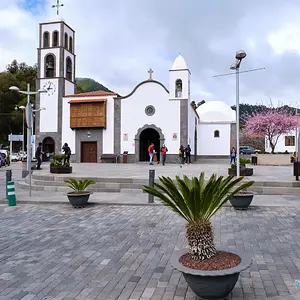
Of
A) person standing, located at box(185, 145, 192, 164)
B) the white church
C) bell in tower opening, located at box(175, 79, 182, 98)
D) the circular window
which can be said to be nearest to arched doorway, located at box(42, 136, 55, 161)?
the white church

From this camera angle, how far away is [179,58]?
33.7m

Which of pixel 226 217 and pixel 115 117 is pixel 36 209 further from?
pixel 115 117

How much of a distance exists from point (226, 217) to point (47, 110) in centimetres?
2963

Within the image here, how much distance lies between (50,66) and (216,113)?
64.3 feet

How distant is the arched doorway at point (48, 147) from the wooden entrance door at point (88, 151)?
10.9 feet

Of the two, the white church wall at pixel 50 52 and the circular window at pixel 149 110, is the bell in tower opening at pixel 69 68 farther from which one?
the circular window at pixel 149 110

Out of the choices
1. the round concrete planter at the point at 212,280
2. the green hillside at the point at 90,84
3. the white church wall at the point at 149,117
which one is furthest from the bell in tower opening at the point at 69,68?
the green hillside at the point at 90,84

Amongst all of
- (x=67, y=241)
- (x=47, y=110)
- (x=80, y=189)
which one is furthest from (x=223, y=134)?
(x=67, y=241)

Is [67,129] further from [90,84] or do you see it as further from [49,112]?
[90,84]

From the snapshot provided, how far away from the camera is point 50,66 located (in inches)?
1407

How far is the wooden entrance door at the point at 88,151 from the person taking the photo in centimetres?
3369

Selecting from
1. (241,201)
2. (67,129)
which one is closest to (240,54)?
(241,201)

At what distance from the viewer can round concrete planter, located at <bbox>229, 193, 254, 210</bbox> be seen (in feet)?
30.5

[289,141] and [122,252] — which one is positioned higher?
[289,141]
